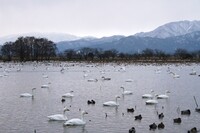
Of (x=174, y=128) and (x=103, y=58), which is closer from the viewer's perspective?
(x=174, y=128)

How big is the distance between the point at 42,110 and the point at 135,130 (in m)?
9.28

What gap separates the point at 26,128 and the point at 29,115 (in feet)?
13.8

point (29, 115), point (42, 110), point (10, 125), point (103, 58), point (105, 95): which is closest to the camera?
point (10, 125)

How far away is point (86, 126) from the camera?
23062 millimetres

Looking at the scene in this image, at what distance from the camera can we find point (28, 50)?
158625 mm

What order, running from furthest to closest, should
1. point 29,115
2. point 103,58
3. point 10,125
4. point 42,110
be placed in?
1. point 103,58
2. point 42,110
3. point 29,115
4. point 10,125

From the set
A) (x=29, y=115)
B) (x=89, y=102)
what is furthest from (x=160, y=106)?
(x=29, y=115)

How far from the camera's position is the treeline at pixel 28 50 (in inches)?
6142

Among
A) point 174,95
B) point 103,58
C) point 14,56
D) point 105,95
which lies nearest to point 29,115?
point 105,95

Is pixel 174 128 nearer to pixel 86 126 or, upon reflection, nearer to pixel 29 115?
pixel 86 126

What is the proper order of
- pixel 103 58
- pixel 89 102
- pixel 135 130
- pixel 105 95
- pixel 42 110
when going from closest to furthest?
pixel 135 130, pixel 42 110, pixel 89 102, pixel 105 95, pixel 103 58

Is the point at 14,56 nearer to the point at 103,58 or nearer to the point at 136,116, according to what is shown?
the point at 103,58

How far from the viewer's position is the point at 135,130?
71.4 feet

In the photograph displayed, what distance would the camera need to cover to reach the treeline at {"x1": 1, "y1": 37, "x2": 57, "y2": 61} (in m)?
156
